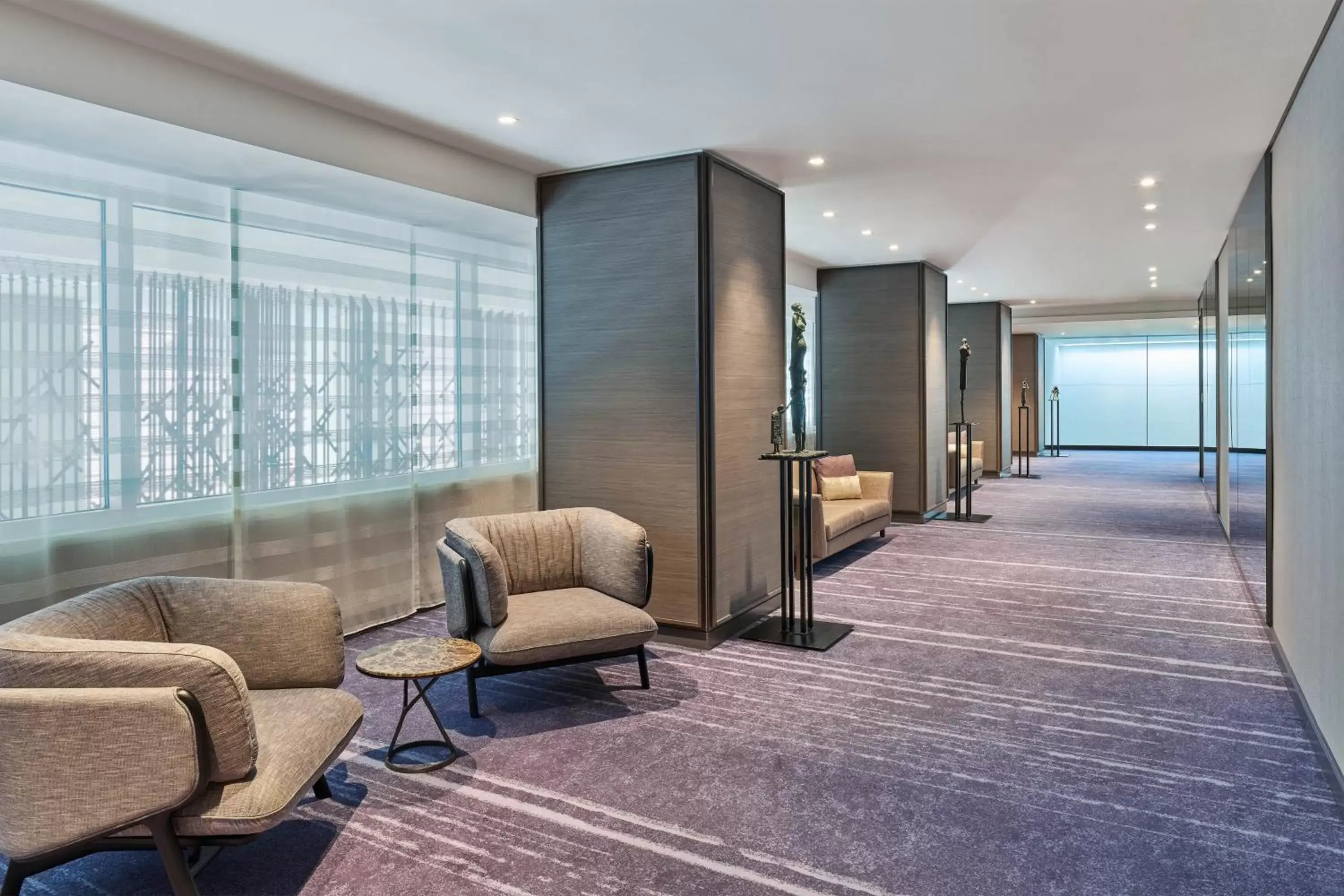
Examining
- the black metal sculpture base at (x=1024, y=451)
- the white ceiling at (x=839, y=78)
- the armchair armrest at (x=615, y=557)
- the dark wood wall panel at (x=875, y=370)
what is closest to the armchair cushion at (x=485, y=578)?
the armchair armrest at (x=615, y=557)

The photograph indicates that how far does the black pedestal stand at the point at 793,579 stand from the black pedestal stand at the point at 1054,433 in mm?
13993

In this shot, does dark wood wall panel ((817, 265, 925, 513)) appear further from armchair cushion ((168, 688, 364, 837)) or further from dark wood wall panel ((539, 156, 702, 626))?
armchair cushion ((168, 688, 364, 837))

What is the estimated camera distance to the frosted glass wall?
61.2ft

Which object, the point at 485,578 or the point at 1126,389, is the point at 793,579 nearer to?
the point at 485,578

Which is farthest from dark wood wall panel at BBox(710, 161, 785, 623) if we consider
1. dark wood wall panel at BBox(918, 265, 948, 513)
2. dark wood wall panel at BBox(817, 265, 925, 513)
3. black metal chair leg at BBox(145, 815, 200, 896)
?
dark wood wall panel at BBox(918, 265, 948, 513)

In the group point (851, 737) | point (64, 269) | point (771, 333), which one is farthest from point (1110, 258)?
point (64, 269)

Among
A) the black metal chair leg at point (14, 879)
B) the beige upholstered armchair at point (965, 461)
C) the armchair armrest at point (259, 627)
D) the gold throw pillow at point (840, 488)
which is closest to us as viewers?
the black metal chair leg at point (14, 879)

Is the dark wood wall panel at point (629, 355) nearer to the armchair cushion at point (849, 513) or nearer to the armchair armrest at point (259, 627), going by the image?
the armchair cushion at point (849, 513)

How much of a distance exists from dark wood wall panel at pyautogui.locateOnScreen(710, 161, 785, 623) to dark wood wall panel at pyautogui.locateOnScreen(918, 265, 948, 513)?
12.9 ft

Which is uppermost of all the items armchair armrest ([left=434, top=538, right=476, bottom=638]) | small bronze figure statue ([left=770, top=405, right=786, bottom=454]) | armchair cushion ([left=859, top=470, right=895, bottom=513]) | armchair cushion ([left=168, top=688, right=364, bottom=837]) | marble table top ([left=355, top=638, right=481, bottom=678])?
small bronze figure statue ([left=770, top=405, right=786, bottom=454])

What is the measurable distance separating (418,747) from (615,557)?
Answer: 1222 millimetres

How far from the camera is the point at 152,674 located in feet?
6.98

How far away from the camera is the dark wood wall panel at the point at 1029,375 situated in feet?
59.0

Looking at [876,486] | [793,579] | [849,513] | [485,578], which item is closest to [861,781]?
[485,578]
